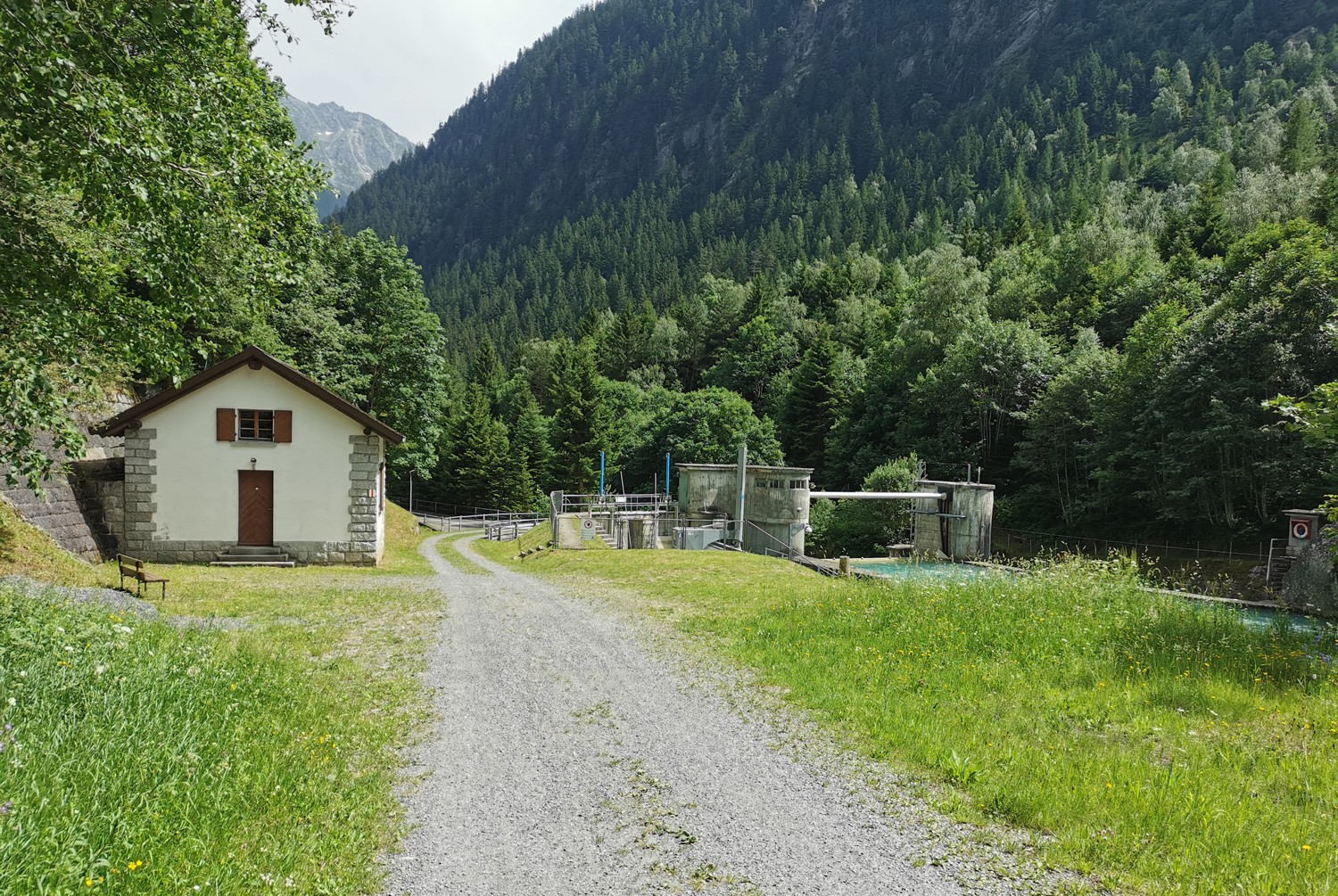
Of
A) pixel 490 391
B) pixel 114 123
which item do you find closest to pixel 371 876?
pixel 114 123

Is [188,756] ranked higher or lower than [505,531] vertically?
higher

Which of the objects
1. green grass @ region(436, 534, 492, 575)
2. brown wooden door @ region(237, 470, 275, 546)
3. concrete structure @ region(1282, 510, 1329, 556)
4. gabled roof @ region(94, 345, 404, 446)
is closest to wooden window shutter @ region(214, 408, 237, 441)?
gabled roof @ region(94, 345, 404, 446)

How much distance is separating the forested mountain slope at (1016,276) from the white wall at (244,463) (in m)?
34.0

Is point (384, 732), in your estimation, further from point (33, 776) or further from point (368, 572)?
point (368, 572)

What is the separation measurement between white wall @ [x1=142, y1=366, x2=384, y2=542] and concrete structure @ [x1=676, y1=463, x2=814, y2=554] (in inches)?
800

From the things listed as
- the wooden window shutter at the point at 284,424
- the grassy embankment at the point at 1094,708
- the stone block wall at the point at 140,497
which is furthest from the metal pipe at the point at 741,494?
the stone block wall at the point at 140,497

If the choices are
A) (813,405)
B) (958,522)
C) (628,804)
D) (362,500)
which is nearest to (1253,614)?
(628,804)

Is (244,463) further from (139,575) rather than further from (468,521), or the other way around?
(468,521)

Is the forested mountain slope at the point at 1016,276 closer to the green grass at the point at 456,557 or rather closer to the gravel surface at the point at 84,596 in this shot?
the green grass at the point at 456,557

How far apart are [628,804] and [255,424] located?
64.3 feet

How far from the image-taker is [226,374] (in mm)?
20703

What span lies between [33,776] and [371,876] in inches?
84.0

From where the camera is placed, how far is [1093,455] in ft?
133

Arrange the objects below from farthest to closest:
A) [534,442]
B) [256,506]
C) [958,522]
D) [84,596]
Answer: [534,442], [958,522], [256,506], [84,596]
